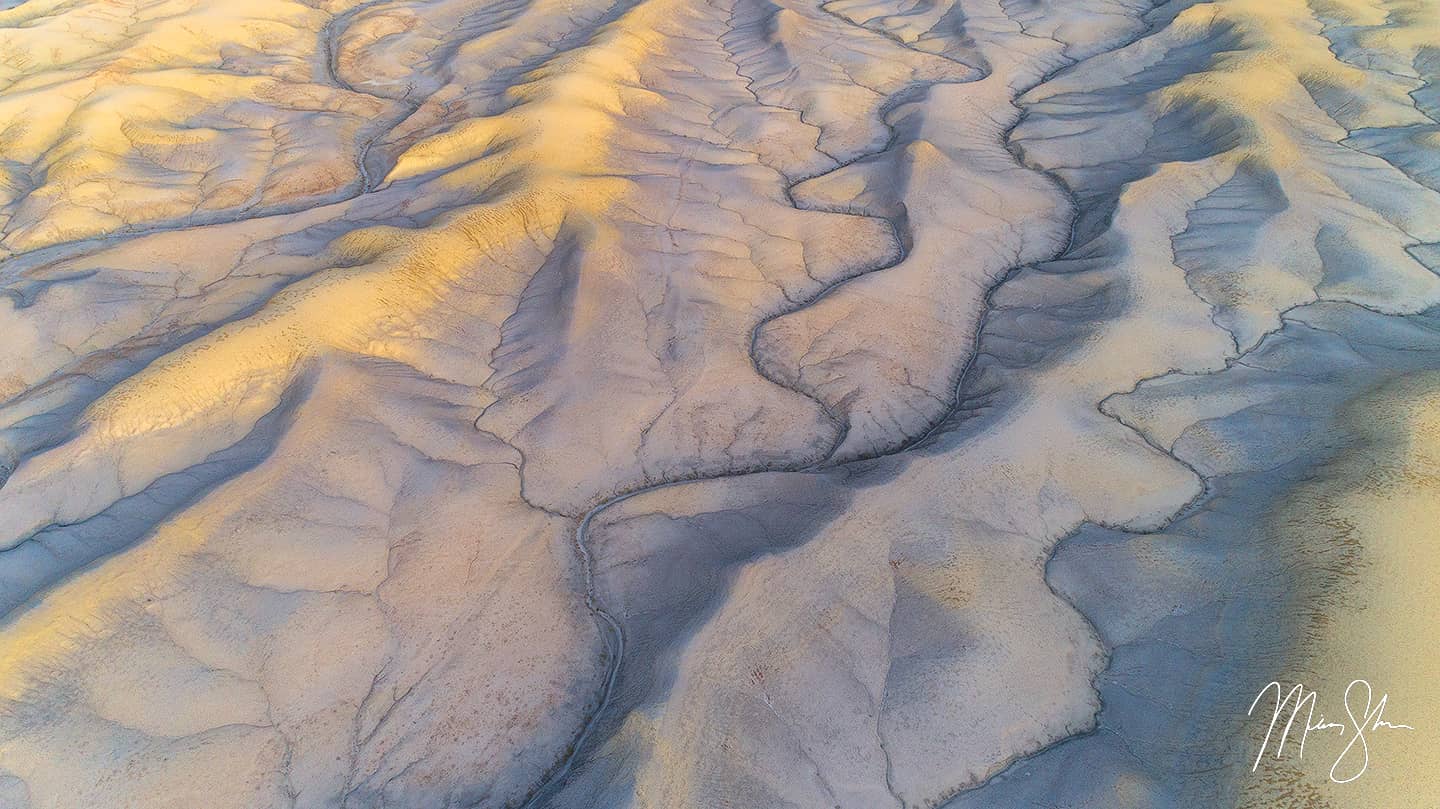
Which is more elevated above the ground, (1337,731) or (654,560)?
(1337,731)

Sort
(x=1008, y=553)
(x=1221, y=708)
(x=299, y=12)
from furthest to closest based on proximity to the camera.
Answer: (x=299, y=12)
(x=1008, y=553)
(x=1221, y=708)

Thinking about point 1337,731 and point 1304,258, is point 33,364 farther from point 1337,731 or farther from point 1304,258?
point 1304,258

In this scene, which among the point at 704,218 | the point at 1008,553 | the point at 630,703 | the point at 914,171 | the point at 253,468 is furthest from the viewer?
the point at 914,171

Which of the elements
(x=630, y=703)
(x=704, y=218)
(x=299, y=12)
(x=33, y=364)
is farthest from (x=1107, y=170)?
(x=299, y=12)
